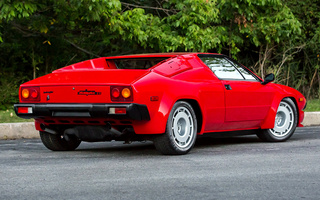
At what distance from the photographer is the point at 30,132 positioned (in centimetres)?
993

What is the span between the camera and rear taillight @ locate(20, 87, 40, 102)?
7195 millimetres

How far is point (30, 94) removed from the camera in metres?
7.26

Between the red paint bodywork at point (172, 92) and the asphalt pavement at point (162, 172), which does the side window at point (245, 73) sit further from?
the asphalt pavement at point (162, 172)

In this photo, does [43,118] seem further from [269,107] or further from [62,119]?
[269,107]

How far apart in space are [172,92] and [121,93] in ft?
2.08

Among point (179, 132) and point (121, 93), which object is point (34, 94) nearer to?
point (121, 93)

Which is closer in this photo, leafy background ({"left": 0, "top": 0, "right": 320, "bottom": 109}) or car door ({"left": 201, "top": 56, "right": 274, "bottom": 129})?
car door ({"left": 201, "top": 56, "right": 274, "bottom": 129})

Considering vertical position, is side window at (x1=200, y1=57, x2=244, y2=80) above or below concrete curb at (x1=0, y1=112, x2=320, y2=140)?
above

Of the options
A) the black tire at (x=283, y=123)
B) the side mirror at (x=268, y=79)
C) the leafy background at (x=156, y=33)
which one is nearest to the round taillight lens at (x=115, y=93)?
the side mirror at (x=268, y=79)

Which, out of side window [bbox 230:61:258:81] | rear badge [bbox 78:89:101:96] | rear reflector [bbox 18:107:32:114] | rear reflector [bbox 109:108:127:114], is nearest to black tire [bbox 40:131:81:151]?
rear reflector [bbox 18:107:32:114]

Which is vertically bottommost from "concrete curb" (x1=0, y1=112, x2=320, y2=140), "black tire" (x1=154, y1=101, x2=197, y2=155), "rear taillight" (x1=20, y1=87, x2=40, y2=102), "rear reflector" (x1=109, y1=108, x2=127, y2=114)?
"concrete curb" (x1=0, y1=112, x2=320, y2=140)

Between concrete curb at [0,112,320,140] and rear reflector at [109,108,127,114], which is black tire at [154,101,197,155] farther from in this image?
concrete curb at [0,112,320,140]

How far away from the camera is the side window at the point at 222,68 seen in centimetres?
802

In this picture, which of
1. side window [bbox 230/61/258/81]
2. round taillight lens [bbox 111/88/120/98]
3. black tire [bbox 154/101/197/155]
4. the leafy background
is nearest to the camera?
round taillight lens [bbox 111/88/120/98]
